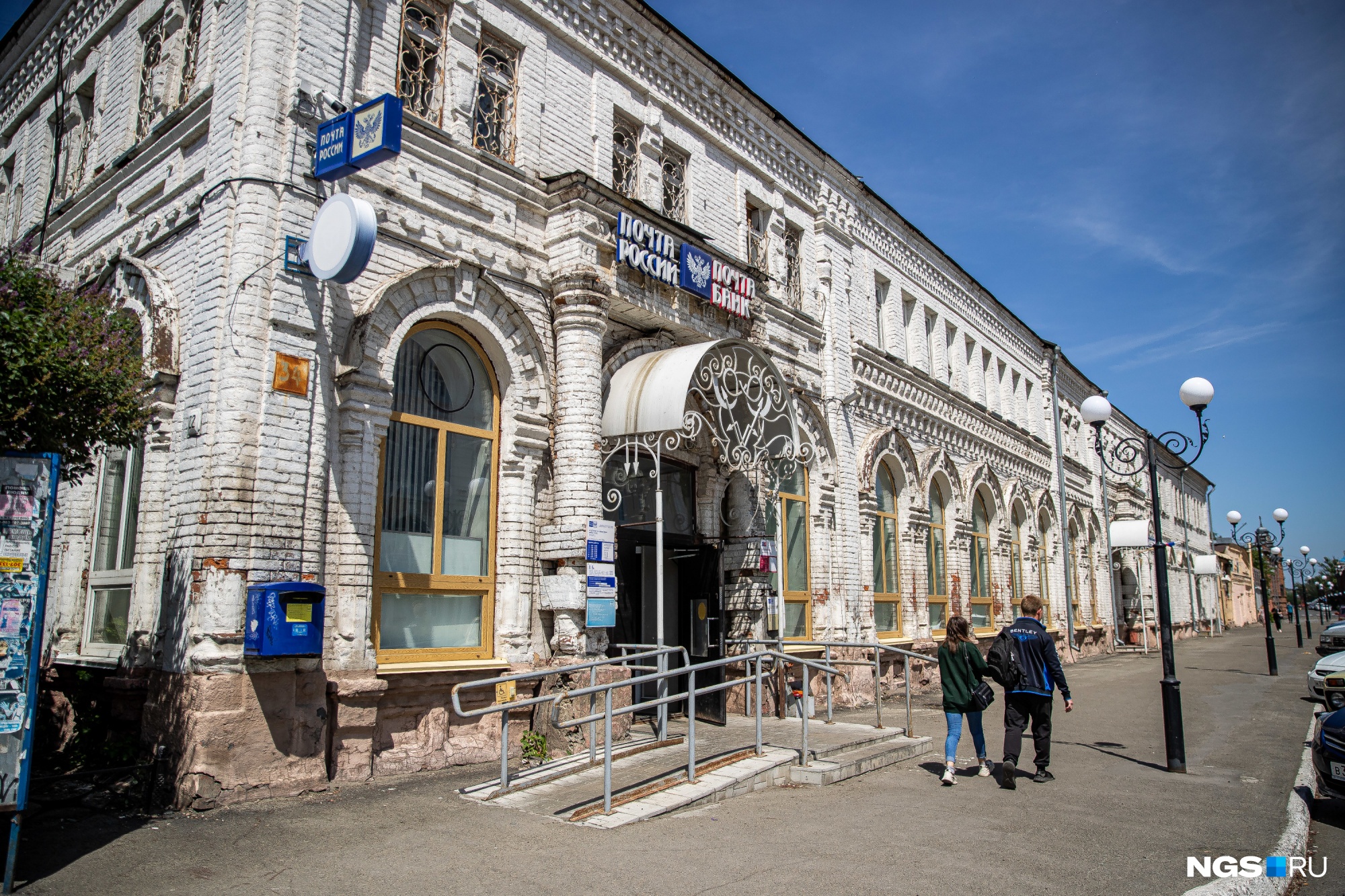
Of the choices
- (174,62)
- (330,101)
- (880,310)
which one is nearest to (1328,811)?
(330,101)

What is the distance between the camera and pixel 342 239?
24.8 feet

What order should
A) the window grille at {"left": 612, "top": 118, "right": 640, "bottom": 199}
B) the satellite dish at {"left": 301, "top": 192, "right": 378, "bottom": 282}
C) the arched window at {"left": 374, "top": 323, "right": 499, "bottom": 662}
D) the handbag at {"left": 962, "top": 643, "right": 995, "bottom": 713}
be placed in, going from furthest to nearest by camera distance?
the window grille at {"left": 612, "top": 118, "right": 640, "bottom": 199} < the arched window at {"left": 374, "top": 323, "right": 499, "bottom": 662} < the handbag at {"left": 962, "top": 643, "right": 995, "bottom": 713} < the satellite dish at {"left": 301, "top": 192, "right": 378, "bottom": 282}

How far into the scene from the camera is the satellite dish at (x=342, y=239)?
24.5ft

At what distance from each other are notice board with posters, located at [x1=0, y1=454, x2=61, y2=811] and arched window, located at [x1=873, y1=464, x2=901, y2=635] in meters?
14.2

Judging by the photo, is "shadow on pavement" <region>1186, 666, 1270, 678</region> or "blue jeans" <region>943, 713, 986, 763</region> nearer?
"blue jeans" <region>943, 713, 986, 763</region>

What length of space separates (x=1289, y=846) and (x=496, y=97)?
10.4 meters

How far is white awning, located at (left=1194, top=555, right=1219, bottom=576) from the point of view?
44.8 metres

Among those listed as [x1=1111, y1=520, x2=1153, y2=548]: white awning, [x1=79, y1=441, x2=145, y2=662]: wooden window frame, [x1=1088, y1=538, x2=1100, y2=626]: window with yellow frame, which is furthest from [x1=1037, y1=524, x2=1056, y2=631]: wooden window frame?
[x1=79, y1=441, x2=145, y2=662]: wooden window frame

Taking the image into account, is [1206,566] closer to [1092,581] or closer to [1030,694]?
[1092,581]

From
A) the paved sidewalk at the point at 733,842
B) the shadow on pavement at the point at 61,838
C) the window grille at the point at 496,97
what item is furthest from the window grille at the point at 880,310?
the shadow on pavement at the point at 61,838

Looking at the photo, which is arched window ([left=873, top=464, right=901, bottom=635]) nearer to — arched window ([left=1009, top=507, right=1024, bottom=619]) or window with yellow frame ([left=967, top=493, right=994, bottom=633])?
window with yellow frame ([left=967, top=493, right=994, bottom=633])

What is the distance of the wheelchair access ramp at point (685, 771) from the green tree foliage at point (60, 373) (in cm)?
403

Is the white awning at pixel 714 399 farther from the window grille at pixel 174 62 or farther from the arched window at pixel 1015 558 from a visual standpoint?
the arched window at pixel 1015 558

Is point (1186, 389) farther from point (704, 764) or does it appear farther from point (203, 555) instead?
point (203, 555)
